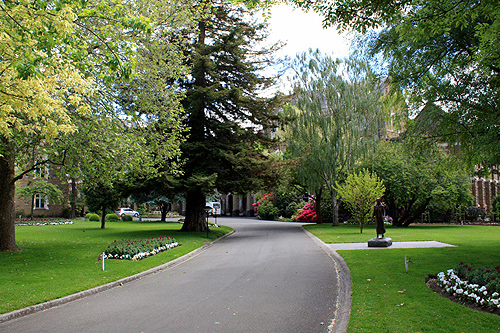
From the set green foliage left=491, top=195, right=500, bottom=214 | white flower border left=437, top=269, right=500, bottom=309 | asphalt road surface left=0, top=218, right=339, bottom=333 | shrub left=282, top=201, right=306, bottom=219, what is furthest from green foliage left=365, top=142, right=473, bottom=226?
white flower border left=437, top=269, right=500, bottom=309

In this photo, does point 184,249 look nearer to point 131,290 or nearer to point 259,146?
point 131,290

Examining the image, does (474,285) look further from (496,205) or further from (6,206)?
(496,205)

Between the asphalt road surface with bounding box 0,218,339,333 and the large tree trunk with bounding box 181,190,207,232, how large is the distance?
44.8 ft

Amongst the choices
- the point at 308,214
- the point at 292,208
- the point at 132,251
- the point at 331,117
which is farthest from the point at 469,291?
the point at 292,208

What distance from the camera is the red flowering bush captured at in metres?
41.5

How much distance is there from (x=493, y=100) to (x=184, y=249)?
12305mm

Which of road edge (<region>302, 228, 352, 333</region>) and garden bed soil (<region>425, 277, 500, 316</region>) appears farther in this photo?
garden bed soil (<region>425, 277, 500, 316</region>)

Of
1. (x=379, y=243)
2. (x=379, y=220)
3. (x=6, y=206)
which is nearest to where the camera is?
(x=6, y=206)

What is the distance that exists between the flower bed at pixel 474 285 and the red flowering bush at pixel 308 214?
110ft

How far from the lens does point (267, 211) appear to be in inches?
1970

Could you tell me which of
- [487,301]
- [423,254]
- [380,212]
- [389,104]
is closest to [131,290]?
[487,301]

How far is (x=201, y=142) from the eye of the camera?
23266mm

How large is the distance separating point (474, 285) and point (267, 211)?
43.5 metres

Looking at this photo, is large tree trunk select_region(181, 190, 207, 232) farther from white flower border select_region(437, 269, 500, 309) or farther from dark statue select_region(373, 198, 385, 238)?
white flower border select_region(437, 269, 500, 309)
